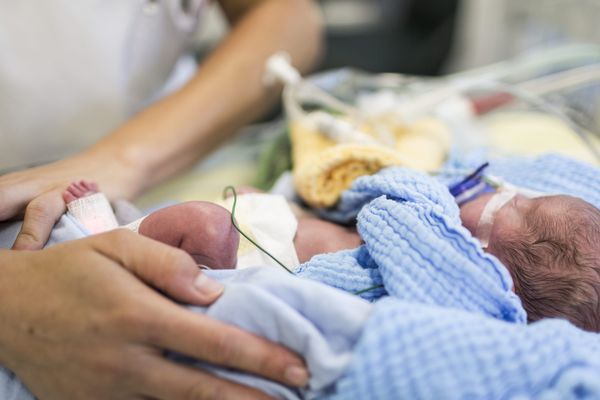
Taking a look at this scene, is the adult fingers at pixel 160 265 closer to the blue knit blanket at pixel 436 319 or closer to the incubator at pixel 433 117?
the blue knit blanket at pixel 436 319

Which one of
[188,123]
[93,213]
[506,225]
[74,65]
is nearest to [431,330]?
[506,225]

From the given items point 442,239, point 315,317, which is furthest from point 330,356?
point 442,239

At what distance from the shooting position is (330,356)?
469 millimetres

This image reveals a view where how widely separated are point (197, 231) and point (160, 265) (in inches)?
5.3

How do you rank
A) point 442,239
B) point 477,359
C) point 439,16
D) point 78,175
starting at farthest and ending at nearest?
point 439,16 < point 78,175 < point 442,239 < point 477,359

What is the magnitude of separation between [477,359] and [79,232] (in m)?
0.47

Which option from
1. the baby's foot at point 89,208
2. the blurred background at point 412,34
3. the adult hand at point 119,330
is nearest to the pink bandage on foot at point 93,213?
the baby's foot at point 89,208

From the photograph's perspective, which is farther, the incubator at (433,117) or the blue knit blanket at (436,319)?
the incubator at (433,117)

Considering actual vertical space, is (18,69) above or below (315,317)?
above

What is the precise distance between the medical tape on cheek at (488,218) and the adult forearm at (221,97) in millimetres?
519

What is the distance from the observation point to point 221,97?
3.24 feet

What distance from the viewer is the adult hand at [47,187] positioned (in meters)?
0.62

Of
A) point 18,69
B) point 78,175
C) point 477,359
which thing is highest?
point 18,69

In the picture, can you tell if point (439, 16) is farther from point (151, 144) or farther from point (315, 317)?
point (315, 317)
